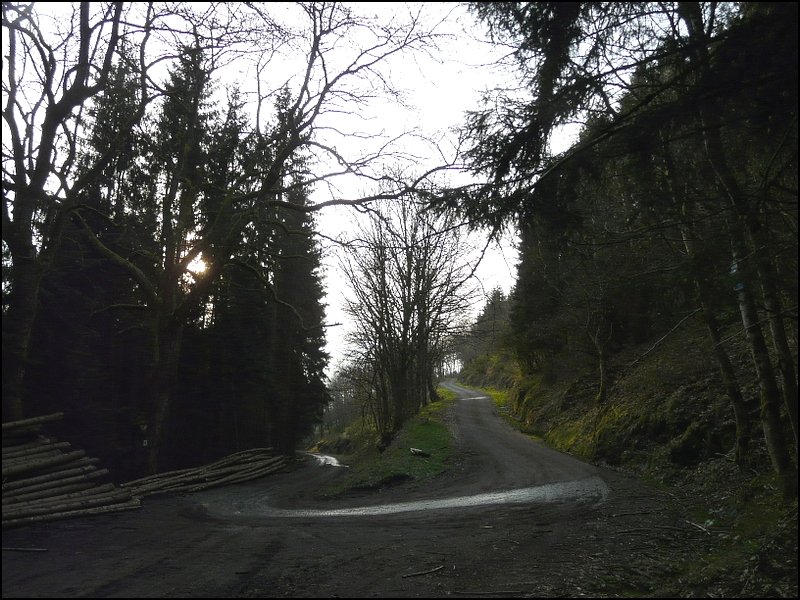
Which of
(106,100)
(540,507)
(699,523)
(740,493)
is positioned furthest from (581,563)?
(106,100)

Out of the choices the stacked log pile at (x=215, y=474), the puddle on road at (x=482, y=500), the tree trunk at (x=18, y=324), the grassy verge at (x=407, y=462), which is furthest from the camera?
the grassy verge at (x=407, y=462)

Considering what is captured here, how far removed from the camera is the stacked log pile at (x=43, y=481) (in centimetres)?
809

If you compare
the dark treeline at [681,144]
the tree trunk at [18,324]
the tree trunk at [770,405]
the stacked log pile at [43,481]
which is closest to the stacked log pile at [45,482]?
the stacked log pile at [43,481]

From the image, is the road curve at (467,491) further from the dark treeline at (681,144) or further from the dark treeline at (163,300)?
the dark treeline at (681,144)

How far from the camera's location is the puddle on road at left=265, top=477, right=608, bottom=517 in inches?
435

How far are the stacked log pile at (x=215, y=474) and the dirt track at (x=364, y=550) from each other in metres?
2.03

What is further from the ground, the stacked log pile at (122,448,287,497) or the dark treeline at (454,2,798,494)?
the dark treeline at (454,2,798,494)

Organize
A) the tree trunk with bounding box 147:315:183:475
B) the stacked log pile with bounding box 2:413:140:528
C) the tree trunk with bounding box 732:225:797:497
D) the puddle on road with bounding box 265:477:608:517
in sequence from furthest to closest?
the tree trunk with bounding box 147:315:183:475 < the puddle on road with bounding box 265:477:608:517 < the tree trunk with bounding box 732:225:797:497 < the stacked log pile with bounding box 2:413:140:528

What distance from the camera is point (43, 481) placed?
351 inches

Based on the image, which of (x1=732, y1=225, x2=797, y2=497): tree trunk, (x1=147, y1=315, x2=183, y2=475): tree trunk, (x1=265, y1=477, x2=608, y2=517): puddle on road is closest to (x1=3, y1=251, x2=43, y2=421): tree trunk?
(x1=265, y1=477, x2=608, y2=517): puddle on road

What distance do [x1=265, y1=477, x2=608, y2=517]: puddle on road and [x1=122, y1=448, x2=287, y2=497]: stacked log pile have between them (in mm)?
4000

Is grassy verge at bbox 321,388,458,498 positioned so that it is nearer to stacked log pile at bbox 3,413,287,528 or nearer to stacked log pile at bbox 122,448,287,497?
stacked log pile at bbox 122,448,287,497

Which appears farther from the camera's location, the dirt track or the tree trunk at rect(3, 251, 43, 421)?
the tree trunk at rect(3, 251, 43, 421)

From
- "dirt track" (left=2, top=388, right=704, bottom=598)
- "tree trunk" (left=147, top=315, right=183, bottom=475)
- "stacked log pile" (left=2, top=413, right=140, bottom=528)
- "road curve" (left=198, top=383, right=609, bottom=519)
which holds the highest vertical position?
"tree trunk" (left=147, top=315, right=183, bottom=475)
